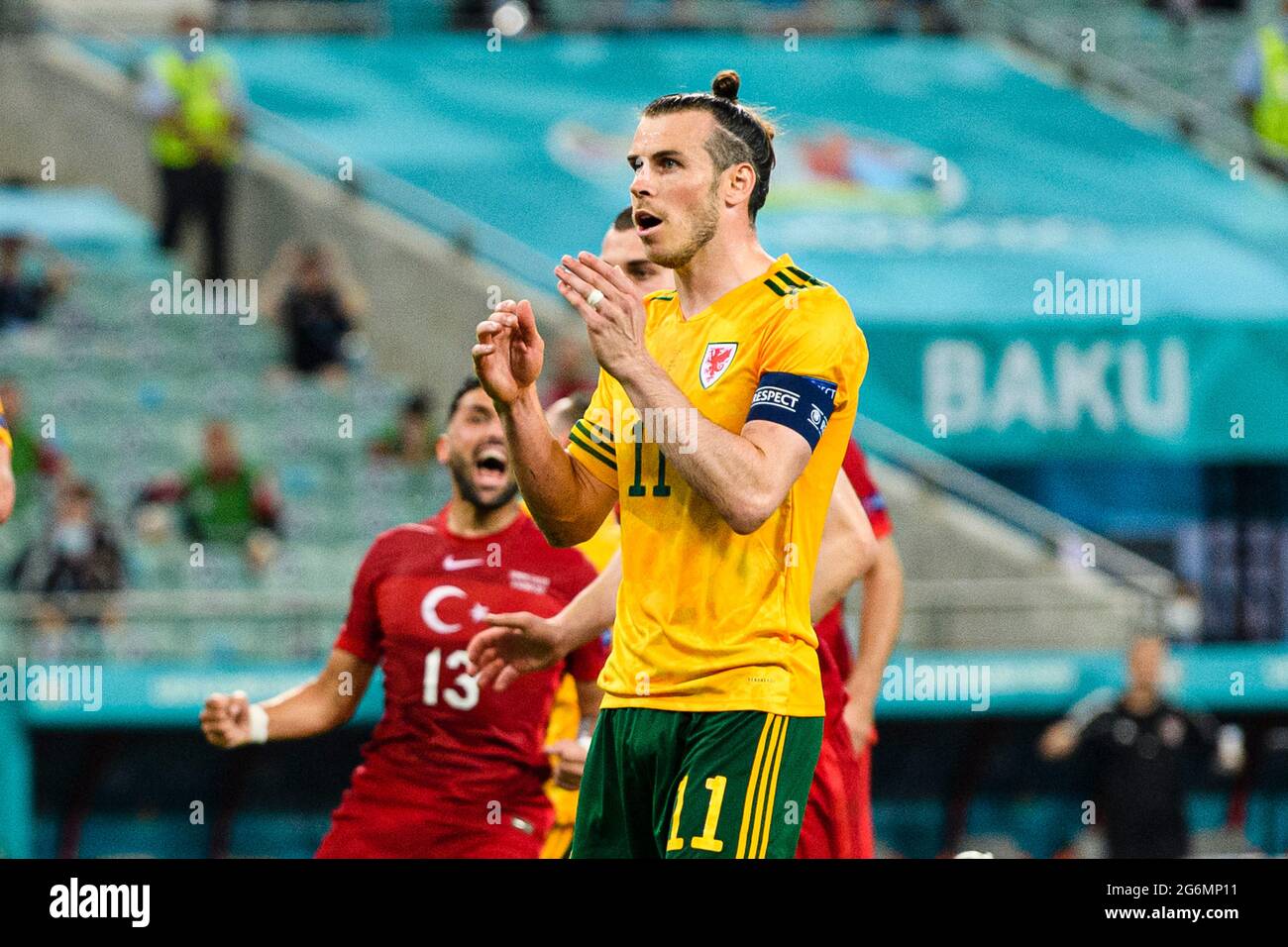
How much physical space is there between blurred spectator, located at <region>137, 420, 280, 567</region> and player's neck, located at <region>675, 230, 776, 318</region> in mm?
8764

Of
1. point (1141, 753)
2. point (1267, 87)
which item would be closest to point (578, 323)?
point (1141, 753)

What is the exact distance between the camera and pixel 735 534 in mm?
4770

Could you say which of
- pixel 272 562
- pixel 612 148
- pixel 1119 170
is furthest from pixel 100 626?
pixel 1119 170

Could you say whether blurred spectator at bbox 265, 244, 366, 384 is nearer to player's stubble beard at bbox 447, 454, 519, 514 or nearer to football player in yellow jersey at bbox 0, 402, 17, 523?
player's stubble beard at bbox 447, 454, 519, 514

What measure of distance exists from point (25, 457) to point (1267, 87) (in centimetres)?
1147

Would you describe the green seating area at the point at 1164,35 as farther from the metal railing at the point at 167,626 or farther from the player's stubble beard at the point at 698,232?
the player's stubble beard at the point at 698,232

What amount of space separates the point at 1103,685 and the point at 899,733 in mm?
1128

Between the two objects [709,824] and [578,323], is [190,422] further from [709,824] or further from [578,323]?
[709,824]

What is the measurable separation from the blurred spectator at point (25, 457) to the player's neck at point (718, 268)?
9176 mm

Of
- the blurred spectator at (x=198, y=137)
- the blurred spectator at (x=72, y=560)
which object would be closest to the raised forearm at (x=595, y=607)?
the blurred spectator at (x=72, y=560)

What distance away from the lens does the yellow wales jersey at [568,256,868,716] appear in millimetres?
4738

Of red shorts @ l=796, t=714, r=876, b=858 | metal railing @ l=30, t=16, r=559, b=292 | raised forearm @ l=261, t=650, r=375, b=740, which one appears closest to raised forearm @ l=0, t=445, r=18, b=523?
raised forearm @ l=261, t=650, r=375, b=740

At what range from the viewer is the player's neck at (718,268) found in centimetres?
495
